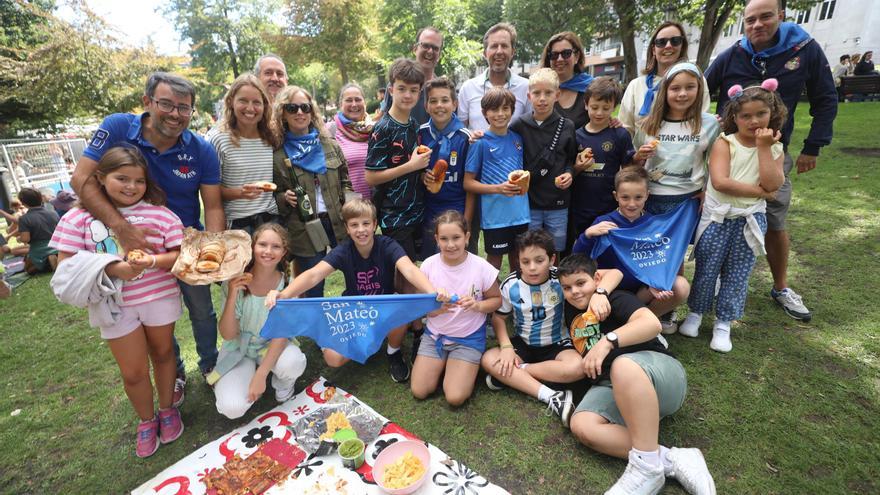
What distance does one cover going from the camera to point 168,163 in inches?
120

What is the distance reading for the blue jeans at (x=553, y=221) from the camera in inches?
156

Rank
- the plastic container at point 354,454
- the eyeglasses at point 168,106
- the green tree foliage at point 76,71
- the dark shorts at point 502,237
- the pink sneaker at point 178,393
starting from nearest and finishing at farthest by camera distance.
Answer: the plastic container at point 354,454, the eyeglasses at point 168,106, the pink sneaker at point 178,393, the dark shorts at point 502,237, the green tree foliage at point 76,71

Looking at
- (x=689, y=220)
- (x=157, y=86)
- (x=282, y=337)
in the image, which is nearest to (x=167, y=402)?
(x=282, y=337)

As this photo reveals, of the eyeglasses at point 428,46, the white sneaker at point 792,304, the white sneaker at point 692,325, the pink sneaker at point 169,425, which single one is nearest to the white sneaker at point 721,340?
the white sneaker at point 692,325

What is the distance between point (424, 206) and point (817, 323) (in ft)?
13.5

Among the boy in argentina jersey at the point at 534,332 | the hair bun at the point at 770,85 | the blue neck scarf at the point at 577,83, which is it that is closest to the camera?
the boy in argentina jersey at the point at 534,332

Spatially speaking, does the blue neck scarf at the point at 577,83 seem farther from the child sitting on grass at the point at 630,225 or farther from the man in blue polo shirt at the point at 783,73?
the man in blue polo shirt at the point at 783,73

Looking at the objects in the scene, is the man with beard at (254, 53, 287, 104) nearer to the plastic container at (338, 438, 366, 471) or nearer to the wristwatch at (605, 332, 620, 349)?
the plastic container at (338, 438, 366, 471)

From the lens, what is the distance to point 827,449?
2.66 metres

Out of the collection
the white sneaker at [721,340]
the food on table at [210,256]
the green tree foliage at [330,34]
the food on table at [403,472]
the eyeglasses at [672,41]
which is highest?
the green tree foliage at [330,34]

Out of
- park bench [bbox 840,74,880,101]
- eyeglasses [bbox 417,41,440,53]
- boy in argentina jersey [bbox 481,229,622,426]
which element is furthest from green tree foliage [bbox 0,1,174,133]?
park bench [bbox 840,74,880,101]

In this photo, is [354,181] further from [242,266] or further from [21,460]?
[21,460]

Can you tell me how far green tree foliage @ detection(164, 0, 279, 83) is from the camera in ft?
95.0

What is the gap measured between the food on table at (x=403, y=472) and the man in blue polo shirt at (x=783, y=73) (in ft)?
13.6
